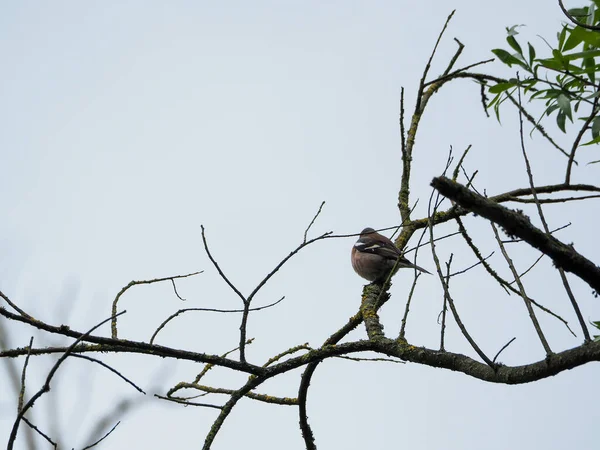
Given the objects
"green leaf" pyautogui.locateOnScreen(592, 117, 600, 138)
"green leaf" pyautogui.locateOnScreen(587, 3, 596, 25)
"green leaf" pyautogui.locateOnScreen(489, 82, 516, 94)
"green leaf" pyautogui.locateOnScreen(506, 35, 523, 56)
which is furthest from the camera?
"green leaf" pyautogui.locateOnScreen(489, 82, 516, 94)

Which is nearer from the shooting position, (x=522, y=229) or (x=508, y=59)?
(x=522, y=229)

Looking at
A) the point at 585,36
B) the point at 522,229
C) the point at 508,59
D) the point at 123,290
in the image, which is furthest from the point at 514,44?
the point at 123,290

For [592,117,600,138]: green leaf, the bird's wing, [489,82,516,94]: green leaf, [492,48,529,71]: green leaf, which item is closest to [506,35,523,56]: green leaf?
[492,48,529,71]: green leaf

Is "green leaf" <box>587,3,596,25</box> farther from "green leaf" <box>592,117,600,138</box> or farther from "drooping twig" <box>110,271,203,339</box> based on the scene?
"drooping twig" <box>110,271,203,339</box>

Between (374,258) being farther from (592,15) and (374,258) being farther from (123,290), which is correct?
(592,15)

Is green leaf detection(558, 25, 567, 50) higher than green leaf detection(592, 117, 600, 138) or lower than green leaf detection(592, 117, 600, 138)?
higher

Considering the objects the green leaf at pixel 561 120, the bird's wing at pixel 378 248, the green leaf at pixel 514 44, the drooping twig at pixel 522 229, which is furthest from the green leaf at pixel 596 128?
the bird's wing at pixel 378 248

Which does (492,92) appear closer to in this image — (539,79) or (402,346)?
(539,79)

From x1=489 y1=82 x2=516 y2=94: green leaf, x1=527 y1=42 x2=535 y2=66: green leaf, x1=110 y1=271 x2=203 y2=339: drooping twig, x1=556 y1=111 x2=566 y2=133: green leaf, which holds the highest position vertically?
x1=489 y1=82 x2=516 y2=94: green leaf

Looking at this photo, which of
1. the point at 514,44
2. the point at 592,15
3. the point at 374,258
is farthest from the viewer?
the point at 374,258

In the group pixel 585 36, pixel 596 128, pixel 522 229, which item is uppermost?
pixel 585 36

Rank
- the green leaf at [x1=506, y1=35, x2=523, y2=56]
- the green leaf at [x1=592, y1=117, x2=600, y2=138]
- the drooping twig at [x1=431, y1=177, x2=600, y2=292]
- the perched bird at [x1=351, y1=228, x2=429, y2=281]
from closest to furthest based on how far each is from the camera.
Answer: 1. the drooping twig at [x1=431, y1=177, x2=600, y2=292]
2. the green leaf at [x1=592, y1=117, x2=600, y2=138]
3. the green leaf at [x1=506, y1=35, x2=523, y2=56]
4. the perched bird at [x1=351, y1=228, x2=429, y2=281]

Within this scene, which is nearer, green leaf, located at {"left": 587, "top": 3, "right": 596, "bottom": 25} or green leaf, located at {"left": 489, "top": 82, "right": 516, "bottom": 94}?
green leaf, located at {"left": 587, "top": 3, "right": 596, "bottom": 25}

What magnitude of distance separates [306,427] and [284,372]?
84 centimetres
